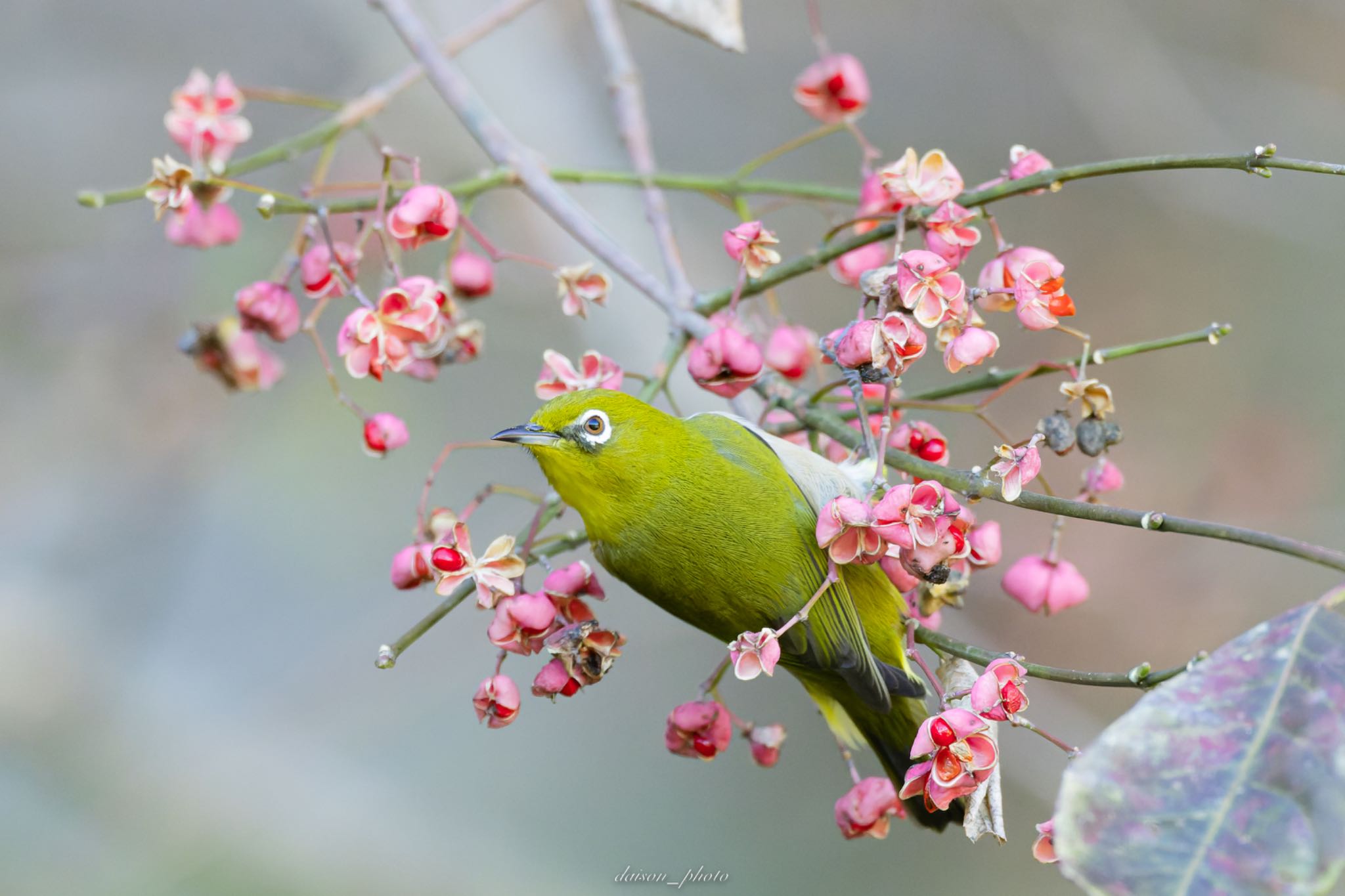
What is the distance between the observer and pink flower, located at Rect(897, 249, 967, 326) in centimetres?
159

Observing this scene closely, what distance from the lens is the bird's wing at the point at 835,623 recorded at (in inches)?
83.8

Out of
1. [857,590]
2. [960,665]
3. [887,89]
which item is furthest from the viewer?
[887,89]

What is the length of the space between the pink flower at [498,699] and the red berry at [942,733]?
65 centimetres

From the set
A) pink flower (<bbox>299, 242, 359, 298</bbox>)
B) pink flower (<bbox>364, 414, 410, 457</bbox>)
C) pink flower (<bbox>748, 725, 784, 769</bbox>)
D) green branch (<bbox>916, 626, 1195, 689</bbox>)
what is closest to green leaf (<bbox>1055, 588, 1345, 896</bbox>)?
green branch (<bbox>916, 626, 1195, 689</bbox>)

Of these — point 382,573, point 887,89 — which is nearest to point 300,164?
point 382,573

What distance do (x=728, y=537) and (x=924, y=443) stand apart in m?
0.49

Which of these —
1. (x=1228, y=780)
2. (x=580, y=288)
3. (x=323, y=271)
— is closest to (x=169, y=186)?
(x=323, y=271)

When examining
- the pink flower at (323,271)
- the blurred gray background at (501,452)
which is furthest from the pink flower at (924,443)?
the blurred gray background at (501,452)

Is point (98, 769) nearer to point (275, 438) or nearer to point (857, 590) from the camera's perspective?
point (275, 438)

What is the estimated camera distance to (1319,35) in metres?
5.51

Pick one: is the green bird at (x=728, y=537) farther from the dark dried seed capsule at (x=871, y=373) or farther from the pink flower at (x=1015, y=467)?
the pink flower at (x=1015, y=467)

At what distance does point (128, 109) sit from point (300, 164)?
0.71 m

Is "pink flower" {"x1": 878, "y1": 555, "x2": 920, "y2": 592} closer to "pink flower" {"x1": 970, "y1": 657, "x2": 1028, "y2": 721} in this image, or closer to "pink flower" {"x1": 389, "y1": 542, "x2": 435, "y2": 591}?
"pink flower" {"x1": 970, "y1": 657, "x2": 1028, "y2": 721}

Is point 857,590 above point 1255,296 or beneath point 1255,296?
beneath
